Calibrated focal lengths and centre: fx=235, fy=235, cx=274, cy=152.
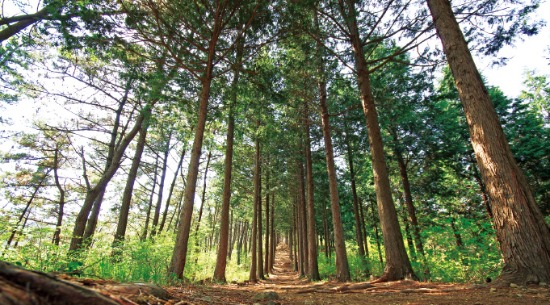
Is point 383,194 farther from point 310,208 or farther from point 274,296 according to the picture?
point 310,208

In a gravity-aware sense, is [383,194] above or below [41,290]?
above

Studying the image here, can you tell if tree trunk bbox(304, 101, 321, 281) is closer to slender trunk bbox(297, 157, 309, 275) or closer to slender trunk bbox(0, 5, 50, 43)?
slender trunk bbox(297, 157, 309, 275)

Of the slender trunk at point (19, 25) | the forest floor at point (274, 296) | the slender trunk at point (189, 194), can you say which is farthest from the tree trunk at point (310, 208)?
the slender trunk at point (19, 25)

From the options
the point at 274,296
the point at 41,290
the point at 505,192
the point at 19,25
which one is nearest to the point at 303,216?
the point at 274,296

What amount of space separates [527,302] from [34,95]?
15.1m

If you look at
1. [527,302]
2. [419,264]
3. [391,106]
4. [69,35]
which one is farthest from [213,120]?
[419,264]

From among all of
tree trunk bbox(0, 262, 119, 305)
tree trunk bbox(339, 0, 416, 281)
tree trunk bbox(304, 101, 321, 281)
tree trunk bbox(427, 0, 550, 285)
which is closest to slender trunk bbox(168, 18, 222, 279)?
tree trunk bbox(339, 0, 416, 281)

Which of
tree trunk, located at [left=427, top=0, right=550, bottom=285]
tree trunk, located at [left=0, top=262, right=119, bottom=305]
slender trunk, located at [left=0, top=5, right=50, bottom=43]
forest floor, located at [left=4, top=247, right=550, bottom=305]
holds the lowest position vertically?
forest floor, located at [left=4, top=247, right=550, bottom=305]

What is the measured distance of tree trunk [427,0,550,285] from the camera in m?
3.64

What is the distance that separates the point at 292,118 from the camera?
12320mm

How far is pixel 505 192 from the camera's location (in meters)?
3.94

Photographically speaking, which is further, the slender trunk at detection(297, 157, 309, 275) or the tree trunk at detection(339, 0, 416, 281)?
the slender trunk at detection(297, 157, 309, 275)

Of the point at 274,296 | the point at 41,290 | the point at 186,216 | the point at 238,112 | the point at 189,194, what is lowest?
the point at 274,296

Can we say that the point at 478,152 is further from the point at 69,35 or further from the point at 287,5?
the point at 69,35
